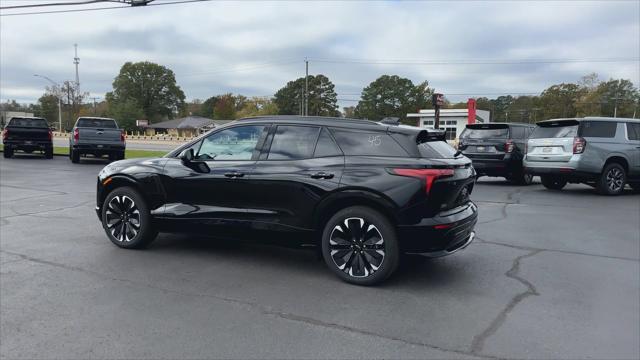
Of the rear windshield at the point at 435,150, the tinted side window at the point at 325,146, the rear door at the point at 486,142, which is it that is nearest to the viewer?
the rear windshield at the point at 435,150

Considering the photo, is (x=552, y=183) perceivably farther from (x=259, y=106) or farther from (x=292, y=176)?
(x=259, y=106)

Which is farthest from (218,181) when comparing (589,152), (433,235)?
(589,152)

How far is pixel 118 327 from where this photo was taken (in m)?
3.77

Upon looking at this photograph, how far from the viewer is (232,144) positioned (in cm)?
560

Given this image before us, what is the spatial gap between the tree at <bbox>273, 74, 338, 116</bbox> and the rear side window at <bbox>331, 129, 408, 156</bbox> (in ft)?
301

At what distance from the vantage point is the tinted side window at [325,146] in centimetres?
507

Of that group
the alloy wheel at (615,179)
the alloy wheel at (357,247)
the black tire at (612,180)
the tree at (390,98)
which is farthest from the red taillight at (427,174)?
the tree at (390,98)

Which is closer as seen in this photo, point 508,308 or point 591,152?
point 508,308

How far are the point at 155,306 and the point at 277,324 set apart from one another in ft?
3.77

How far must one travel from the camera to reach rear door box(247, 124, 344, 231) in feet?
16.4

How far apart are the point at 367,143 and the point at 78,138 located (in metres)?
17.4

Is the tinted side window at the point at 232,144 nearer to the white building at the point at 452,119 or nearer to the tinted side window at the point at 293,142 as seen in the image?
the tinted side window at the point at 293,142

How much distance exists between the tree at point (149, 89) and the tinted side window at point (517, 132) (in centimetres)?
10644

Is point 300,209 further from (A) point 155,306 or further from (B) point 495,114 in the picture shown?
(B) point 495,114
